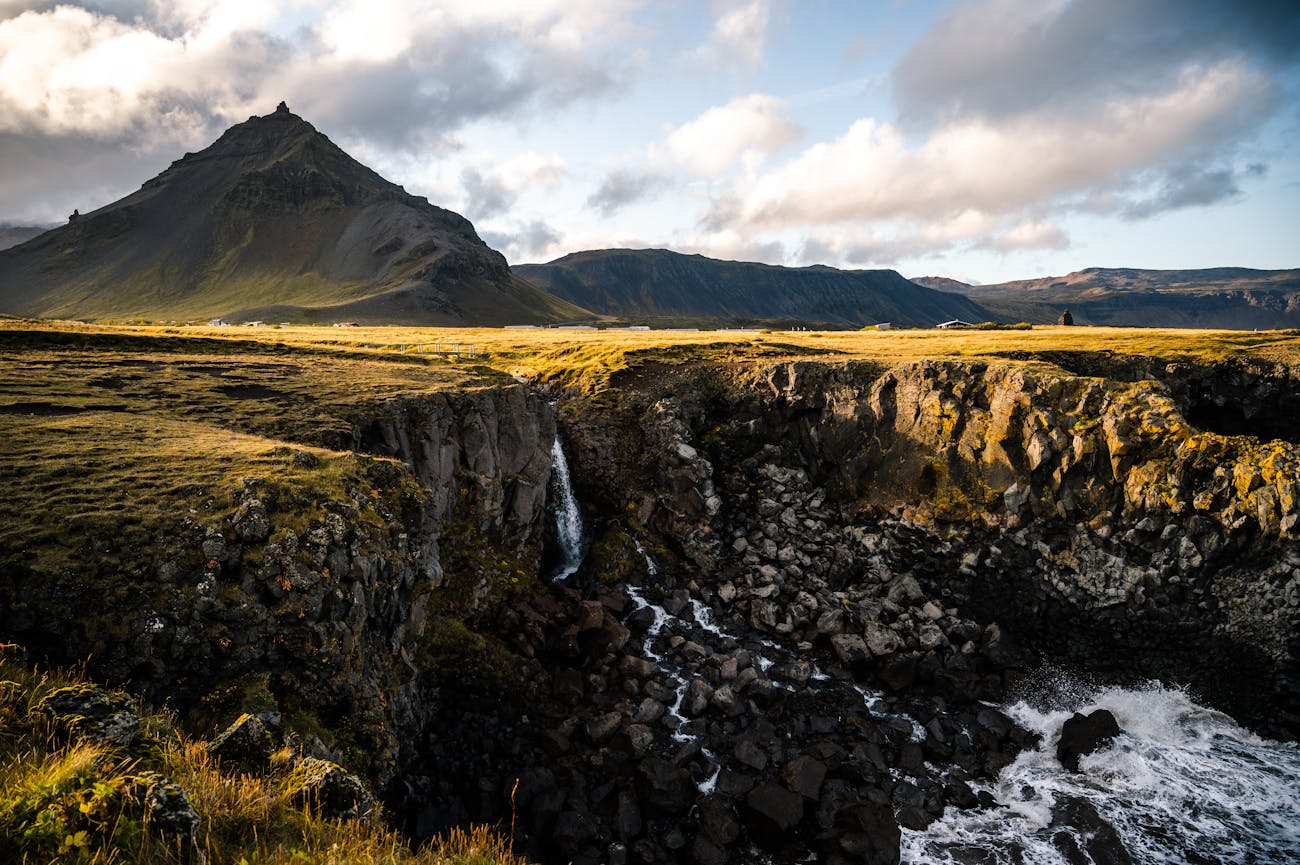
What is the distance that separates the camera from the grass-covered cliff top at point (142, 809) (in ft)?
18.4

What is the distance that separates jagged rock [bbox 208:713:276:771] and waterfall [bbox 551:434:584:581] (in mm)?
23390

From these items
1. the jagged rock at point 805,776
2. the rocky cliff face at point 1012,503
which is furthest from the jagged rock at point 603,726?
the rocky cliff face at point 1012,503

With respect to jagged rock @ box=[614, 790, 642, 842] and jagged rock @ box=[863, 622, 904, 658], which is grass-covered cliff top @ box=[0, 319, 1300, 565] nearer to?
jagged rock @ box=[614, 790, 642, 842]

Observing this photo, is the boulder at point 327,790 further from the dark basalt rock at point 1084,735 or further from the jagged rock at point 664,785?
the dark basalt rock at point 1084,735

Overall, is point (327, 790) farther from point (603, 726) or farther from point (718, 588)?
point (718, 588)

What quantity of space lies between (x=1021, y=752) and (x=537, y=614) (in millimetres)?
21933

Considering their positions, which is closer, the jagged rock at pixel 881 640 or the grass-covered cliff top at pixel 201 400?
the grass-covered cliff top at pixel 201 400

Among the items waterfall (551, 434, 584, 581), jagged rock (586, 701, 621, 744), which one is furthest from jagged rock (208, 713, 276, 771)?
waterfall (551, 434, 584, 581)

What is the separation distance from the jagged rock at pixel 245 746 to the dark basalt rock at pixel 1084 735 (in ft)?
95.1

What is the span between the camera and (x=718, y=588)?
33312mm

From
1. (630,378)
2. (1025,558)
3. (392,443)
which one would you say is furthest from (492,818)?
(630,378)

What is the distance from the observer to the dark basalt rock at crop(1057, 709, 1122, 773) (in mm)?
24203

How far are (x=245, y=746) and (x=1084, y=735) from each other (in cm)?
3069

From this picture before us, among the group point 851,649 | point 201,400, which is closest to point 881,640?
point 851,649
